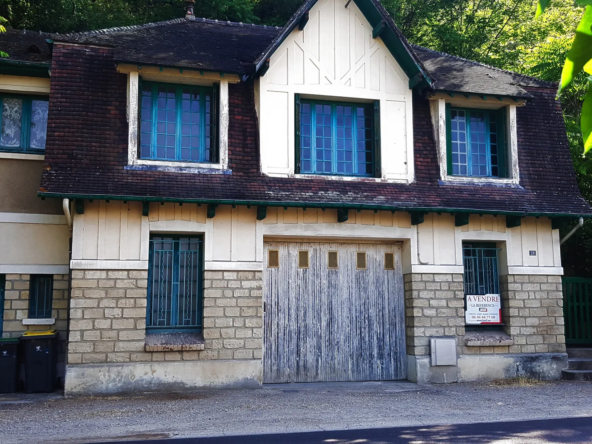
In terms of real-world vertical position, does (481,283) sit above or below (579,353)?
above

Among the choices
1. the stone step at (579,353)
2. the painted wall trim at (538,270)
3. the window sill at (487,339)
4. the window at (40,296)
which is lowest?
the stone step at (579,353)

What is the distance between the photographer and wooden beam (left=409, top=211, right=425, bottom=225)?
12.8 metres

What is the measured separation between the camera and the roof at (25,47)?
521 inches

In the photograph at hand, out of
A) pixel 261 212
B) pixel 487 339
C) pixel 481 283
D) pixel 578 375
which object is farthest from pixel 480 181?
pixel 261 212

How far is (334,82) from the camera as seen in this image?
1311cm

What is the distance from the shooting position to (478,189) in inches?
528

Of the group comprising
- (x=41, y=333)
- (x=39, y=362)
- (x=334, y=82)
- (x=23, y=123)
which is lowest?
(x=39, y=362)

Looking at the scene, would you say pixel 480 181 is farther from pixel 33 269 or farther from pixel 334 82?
pixel 33 269

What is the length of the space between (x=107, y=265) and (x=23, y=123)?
150 inches

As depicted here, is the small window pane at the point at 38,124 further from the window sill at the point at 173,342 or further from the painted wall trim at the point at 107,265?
the window sill at the point at 173,342

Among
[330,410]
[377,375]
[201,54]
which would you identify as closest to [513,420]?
[330,410]

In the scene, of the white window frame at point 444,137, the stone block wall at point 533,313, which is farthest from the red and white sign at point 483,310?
the white window frame at point 444,137

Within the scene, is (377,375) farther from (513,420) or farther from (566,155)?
(566,155)

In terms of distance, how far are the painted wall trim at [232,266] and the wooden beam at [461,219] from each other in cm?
413
